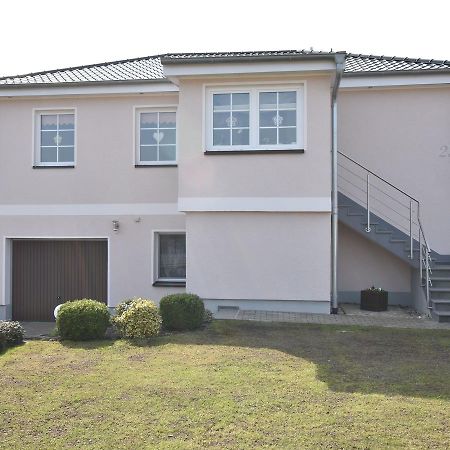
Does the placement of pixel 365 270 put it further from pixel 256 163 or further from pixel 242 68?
pixel 242 68

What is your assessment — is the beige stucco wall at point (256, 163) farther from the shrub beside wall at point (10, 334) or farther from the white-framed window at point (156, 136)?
the shrub beside wall at point (10, 334)

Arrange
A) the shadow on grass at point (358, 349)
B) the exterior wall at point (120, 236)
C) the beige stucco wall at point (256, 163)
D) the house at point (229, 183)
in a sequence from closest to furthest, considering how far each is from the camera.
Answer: the shadow on grass at point (358, 349) → the beige stucco wall at point (256, 163) → the house at point (229, 183) → the exterior wall at point (120, 236)

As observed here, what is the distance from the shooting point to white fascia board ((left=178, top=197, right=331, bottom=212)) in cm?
1108

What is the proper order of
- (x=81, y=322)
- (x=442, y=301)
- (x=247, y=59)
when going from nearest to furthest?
(x=81, y=322), (x=442, y=301), (x=247, y=59)

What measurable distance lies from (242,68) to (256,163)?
2120mm

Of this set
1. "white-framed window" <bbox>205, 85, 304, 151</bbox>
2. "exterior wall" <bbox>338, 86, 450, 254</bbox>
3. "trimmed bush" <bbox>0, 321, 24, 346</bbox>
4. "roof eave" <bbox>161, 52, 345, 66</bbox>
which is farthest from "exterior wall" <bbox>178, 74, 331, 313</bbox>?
"trimmed bush" <bbox>0, 321, 24, 346</bbox>

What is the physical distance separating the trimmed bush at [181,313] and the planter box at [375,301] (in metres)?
4.50

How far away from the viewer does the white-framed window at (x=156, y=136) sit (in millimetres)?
12953

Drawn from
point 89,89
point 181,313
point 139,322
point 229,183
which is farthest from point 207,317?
point 89,89

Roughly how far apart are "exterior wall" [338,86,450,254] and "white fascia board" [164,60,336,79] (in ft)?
8.33

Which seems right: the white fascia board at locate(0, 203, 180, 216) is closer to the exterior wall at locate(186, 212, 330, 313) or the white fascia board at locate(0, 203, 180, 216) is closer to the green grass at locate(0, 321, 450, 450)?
the exterior wall at locate(186, 212, 330, 313)

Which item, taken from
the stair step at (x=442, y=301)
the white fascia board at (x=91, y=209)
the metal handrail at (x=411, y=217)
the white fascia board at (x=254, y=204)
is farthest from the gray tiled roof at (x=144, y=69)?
the stair step at (x=442, y=301)

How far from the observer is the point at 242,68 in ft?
35.6

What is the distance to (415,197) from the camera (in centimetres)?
1277
